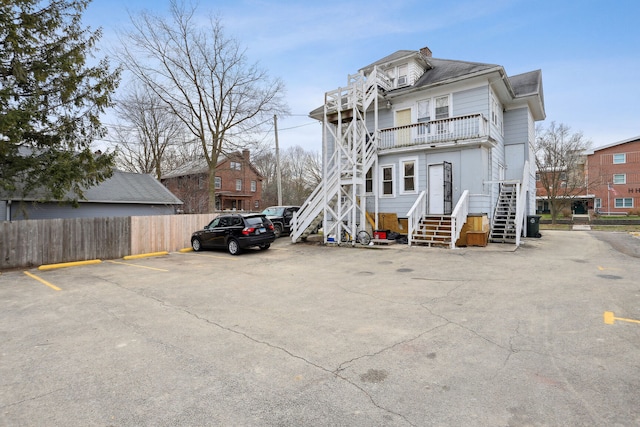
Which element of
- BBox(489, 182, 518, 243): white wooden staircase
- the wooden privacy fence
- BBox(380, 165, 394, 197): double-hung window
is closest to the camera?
the wooden privacy fence

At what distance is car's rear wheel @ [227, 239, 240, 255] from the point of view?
12.5 meters

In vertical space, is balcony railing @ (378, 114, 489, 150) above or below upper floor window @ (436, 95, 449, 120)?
below

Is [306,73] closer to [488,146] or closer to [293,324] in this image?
[488,146]

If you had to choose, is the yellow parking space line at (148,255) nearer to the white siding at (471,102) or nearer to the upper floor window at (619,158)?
the white siding at (471,102)

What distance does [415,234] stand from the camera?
44.7 feet

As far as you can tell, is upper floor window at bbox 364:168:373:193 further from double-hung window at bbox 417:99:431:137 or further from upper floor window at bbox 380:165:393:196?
double-hung window at bbox 417:99:431:137

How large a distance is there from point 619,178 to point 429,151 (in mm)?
40453

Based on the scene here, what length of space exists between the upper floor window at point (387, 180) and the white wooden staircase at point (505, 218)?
4839 millimetres

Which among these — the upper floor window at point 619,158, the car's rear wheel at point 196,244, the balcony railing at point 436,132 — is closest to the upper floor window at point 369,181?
the balcony railing at point 436,132

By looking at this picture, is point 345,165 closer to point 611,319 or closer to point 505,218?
point 505,218

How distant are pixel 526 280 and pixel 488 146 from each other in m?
8.57

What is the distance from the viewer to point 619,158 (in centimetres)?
3981

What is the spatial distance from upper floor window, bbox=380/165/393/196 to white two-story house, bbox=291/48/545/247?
0.05 meters

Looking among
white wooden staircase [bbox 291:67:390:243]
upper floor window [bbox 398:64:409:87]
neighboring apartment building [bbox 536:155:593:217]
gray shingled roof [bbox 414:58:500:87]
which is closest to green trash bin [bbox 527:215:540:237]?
gray shingled roof [bbox 414:58:500:87]
